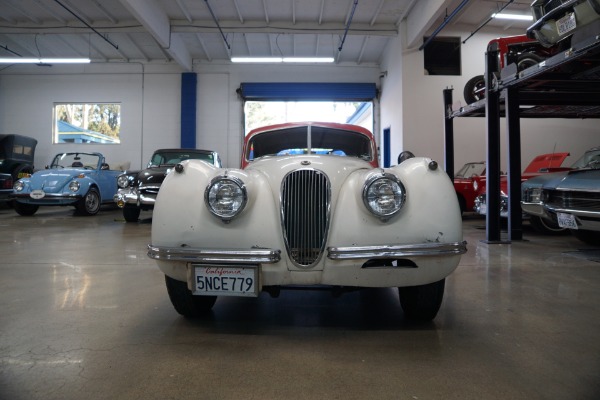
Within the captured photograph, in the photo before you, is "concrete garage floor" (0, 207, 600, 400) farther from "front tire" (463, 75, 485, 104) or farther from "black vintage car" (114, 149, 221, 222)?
"front tire" (463, 75, 485, 104)

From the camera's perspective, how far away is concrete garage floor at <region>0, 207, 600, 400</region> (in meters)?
1.69

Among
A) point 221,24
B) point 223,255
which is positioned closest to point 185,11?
point 221,24

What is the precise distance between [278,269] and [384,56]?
1330 centimetres

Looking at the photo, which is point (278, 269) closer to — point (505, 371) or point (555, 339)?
point (505, 371)

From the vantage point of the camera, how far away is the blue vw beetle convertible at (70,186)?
28.9 feet

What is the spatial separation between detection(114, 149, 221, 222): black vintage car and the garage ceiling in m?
3.68

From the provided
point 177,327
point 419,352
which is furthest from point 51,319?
point 419,352

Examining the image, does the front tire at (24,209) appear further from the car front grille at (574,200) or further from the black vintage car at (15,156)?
the car front grille at (574,200)

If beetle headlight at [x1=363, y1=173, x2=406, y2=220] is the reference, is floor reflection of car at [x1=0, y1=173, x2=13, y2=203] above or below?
above

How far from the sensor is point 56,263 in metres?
4.21

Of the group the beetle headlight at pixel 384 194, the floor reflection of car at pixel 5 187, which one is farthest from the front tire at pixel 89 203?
the beetle headlight at pixel 384 194

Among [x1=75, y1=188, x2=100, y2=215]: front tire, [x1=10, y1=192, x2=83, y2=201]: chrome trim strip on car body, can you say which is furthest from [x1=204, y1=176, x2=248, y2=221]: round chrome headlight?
[x1=75, y1=188, x2=100, y2=215]: front tire

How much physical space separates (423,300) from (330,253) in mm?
729

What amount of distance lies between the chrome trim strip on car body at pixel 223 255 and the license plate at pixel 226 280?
5 centimetres
